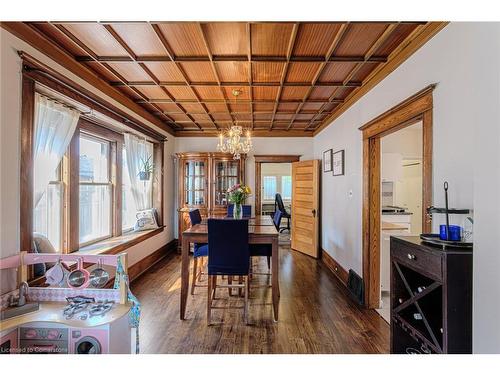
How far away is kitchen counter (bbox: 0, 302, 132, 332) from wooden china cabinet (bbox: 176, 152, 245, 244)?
346 centimetres

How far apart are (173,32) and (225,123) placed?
288 centimetres

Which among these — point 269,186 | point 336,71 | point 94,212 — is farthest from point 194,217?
point 269,186

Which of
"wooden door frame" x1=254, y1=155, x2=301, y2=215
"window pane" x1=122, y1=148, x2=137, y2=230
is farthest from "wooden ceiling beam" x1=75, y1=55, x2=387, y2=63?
"wooden door frame" x1=254, y1=155, x2=301, y2=215

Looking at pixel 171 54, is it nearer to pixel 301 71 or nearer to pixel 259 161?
pixel 301 71

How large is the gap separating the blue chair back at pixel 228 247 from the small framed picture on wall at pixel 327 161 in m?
2.60

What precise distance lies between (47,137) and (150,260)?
2.69m

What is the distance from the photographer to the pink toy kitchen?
142 centimetres

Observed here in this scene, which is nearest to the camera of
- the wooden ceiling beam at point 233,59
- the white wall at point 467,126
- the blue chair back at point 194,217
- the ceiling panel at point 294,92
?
the white wall at point 467,126

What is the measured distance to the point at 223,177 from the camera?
521 cm

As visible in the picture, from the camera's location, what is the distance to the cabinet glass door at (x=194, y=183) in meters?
5.16

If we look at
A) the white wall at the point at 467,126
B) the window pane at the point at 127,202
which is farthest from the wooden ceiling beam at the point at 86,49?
the white wall at the point at 467,126

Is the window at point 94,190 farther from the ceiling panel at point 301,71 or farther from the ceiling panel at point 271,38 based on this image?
the ceiling panel at point 301,71

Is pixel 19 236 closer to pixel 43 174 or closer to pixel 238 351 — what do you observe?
pixel 43 174
